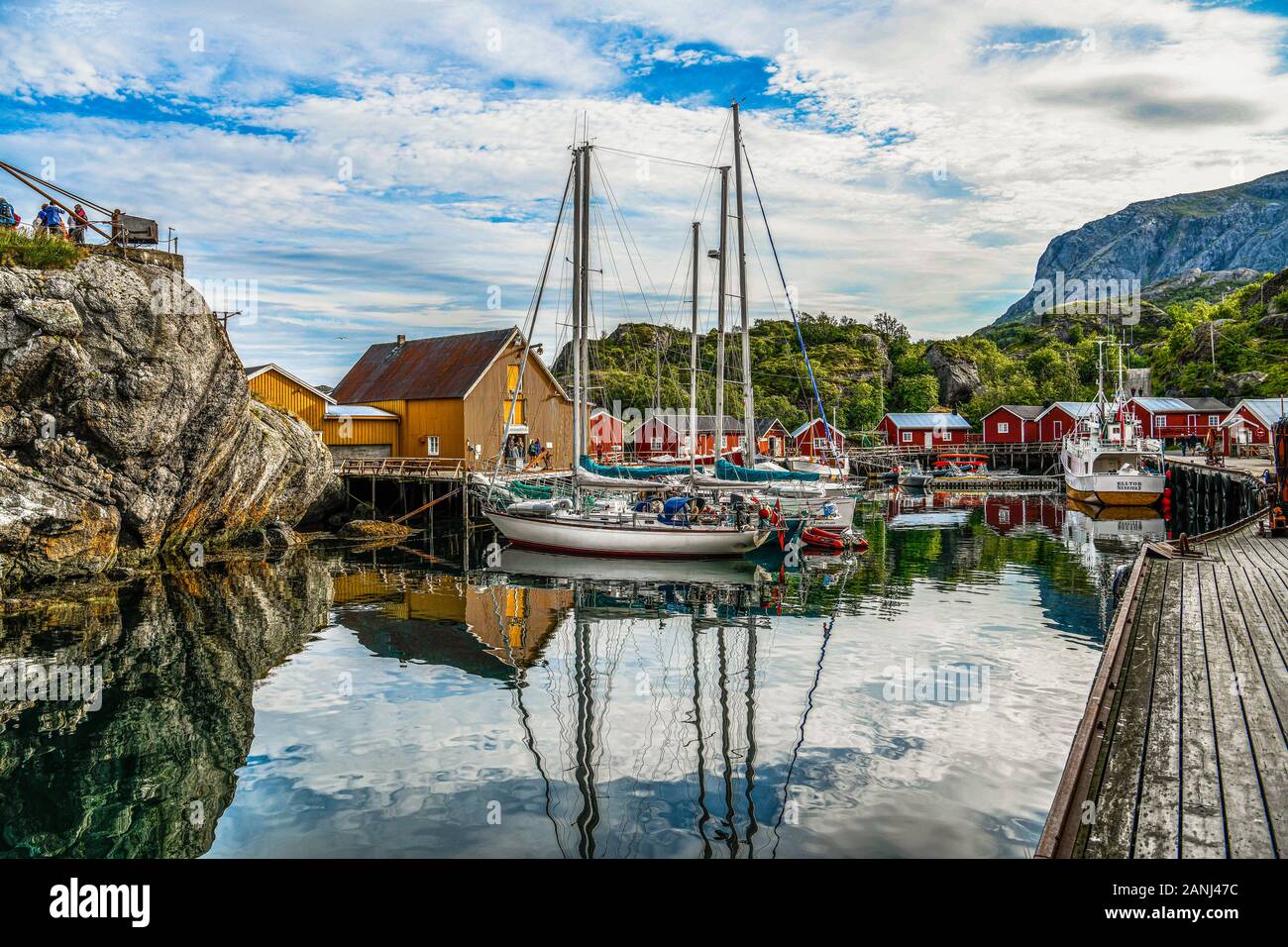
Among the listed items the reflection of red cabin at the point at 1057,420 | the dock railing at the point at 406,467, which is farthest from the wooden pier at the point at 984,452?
the dock railing at the point at 406,467

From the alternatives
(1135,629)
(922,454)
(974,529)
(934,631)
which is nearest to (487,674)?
(934,631)

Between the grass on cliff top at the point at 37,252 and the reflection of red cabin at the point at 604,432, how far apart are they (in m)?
40.3

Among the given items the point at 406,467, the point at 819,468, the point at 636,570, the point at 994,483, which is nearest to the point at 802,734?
the point at 636,570

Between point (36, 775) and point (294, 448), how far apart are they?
1102 inches

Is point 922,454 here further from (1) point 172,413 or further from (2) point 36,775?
(2) point 36,775

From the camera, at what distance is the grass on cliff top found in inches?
978

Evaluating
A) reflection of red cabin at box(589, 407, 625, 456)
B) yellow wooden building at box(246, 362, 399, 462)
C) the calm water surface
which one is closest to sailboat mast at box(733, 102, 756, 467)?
the calm water surface

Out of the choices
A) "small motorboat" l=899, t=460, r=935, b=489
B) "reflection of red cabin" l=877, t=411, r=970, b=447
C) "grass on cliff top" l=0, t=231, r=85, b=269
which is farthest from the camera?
"reflection of red cabin" l=877, t=411, r=970, b=447

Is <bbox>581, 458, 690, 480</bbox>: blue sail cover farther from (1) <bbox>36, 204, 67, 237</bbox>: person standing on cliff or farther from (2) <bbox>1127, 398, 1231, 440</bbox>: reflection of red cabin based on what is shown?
(2) <bbox>1127, 398, 1231, 440</bbox>: reflection of red cabin

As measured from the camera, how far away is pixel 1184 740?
8.40 m

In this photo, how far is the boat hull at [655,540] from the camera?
29.5m

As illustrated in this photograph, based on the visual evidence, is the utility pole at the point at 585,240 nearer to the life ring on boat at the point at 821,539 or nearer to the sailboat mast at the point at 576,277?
the sailboat mast at the point at 576,277

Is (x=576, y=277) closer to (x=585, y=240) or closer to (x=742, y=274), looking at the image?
(x=585, y=240)

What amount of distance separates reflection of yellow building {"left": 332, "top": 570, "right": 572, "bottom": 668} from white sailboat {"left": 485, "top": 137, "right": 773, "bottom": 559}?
4615mm
